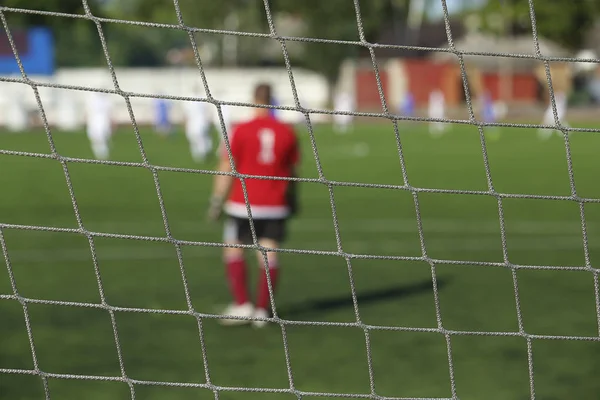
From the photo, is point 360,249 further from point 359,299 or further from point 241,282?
point 241,282

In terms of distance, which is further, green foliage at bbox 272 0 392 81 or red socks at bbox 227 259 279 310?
green foliage at bbox 272 0 392 81

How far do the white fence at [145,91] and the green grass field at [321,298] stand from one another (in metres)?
14.8

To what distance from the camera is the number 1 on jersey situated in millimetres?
7504

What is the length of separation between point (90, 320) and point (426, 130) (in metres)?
29.5

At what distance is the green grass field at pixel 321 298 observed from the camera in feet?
20.8

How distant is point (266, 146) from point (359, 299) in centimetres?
170

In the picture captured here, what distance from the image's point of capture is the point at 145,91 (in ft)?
148

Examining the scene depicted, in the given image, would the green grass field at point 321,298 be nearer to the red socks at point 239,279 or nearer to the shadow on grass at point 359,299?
the shadow on grass at point 359,299

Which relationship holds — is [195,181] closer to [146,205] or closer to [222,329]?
[146,205]

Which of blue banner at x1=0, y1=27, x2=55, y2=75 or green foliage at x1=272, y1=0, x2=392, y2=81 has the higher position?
green foliage at x1=272, y1=0, x2=392, y2=81

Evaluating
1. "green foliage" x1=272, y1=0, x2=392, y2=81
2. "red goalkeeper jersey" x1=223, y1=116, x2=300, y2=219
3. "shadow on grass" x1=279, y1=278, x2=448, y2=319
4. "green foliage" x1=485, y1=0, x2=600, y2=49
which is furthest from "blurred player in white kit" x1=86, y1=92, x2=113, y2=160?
"green foliage" x1=485, y1=0, x2=600, y2=49

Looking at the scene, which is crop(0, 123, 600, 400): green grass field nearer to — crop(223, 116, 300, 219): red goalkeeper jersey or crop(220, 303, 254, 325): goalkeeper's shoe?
crop(220, 303, 254, 325): goalkeeper's shoe

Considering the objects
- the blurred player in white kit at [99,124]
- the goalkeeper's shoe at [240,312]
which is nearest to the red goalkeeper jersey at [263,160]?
the goalkeeper's shoe at [240,312]

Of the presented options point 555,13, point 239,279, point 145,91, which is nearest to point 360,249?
point 239,279
